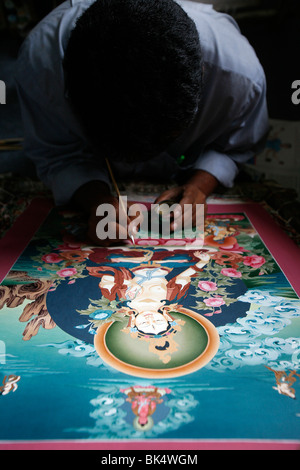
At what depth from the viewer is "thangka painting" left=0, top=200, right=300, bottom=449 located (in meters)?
0.52

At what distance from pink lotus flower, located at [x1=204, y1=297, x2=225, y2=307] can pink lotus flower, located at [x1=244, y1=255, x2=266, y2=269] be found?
5.9 inches

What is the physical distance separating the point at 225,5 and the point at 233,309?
1.46 meters

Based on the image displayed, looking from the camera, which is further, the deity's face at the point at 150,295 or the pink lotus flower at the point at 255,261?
the pink lotus flower at the point at 255,261

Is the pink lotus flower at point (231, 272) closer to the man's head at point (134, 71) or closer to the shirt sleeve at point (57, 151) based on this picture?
the man's head at point (134, 71)

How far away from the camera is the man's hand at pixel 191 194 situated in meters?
1.02

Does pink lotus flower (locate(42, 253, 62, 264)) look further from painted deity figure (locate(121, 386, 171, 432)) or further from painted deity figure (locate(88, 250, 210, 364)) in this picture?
painted deity figure (locate(121, 386, 171, 432))

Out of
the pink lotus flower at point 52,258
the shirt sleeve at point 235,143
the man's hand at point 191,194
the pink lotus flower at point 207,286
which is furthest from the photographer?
the shirt sleeve at point 235,143

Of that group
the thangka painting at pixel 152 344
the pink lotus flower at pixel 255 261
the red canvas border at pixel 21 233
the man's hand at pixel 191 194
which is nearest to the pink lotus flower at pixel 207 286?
the thangka painting at pixel 152 344

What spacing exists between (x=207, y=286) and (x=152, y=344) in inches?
7.8

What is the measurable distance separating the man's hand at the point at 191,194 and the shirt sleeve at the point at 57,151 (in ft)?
0.60

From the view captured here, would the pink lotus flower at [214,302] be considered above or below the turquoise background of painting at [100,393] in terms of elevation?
below

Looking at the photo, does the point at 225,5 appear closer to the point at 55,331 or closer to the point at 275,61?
the point at 275,61

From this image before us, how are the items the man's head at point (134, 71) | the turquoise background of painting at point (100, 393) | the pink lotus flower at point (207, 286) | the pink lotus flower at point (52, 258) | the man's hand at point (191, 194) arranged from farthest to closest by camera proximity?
the man's hand at point (191, 194) → the pink lotus flower at point (52, 258) → the pink lotus flower at point (207, 286) → the man's head at point (134, 71) → the turquoise background of painting at point (100, 393)
